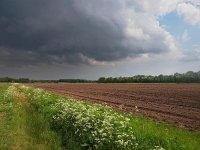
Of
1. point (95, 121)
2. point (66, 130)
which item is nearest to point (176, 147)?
point (95, 121)

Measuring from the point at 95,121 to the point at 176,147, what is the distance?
370cm

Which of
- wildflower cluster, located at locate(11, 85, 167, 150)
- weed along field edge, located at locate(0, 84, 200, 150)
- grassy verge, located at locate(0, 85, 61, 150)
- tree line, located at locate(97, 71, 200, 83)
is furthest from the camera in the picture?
tree line, located at locate(97, 71, 200, 83)

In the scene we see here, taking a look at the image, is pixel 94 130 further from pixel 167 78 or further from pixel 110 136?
pixel 167 78

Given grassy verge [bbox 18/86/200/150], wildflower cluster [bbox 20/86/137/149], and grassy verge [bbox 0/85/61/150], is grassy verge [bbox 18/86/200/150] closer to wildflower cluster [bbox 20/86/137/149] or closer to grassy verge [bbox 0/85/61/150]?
wildflower cluster [bbox 20/86/137/149]

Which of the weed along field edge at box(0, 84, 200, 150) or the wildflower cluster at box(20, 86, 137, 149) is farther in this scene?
the weed along field edge at box(0, 84, 200, 150)

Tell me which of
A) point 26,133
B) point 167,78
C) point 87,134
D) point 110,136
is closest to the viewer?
point 110,136

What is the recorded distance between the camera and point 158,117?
976 inches

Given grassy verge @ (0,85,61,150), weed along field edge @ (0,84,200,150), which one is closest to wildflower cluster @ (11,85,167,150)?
weed along field edge @ (0,84,200,150)

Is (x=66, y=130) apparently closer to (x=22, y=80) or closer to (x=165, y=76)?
(x=165, y=76)

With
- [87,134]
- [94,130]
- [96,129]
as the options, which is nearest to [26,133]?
[87,134]

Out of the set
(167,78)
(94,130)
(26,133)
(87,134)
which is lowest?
(26,133)

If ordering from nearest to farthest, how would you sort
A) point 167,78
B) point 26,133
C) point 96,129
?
point 96,129
point 26,133
point 167,78

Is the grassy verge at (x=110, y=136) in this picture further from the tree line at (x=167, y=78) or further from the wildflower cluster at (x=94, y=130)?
the tree line at (x=167, y=78)

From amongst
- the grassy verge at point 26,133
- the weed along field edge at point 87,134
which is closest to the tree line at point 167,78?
the grassy verge at point 26,133
